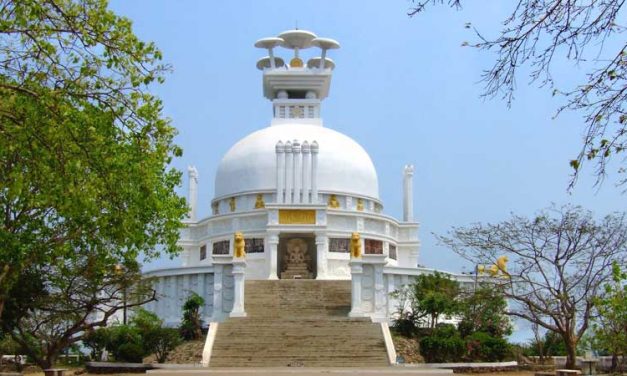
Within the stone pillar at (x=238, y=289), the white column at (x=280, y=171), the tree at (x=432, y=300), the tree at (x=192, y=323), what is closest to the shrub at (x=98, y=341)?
the tree at (x=192, y=323)

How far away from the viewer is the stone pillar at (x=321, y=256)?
4103cm

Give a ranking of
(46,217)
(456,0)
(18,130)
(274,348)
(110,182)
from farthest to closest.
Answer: (274,348), (46,217), (110,182), (18,130), (456,0)

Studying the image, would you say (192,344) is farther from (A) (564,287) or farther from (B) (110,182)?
(B) (110,182)

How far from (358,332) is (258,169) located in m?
19.9

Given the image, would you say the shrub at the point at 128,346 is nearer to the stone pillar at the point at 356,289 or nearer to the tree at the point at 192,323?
the tree at the point at 192,323

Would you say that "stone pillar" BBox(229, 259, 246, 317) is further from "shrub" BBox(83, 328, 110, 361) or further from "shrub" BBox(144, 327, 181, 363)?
"shrub" BBox(83, 328, 110, 361)

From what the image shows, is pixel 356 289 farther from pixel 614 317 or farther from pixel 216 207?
pixel 216 207

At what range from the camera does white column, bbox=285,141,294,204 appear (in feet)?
141

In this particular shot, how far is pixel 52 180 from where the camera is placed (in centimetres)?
1387

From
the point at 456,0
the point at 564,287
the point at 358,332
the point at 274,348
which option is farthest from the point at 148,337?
the point at 456,0

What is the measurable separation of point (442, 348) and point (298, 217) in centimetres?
1605

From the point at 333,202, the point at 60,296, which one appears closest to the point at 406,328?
the point at 60,296

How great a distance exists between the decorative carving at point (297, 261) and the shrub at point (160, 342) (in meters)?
13.2

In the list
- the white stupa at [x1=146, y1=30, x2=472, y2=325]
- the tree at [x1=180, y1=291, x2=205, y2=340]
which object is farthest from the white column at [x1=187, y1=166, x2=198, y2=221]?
the tree at [x1=180, y1=291, x2=205, y2=340]
